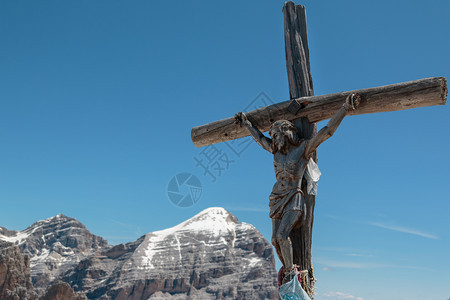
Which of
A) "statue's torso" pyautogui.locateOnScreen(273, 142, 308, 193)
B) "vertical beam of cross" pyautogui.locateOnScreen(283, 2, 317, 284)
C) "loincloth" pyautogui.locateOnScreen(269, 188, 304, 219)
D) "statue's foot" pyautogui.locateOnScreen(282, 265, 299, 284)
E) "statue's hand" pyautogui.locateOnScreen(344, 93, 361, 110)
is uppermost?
"vertical beam of cross" pyautogui.locateOnScreen(283, 2, 317, 284)

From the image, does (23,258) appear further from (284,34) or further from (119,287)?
(119,287)

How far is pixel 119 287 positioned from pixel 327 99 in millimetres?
192294

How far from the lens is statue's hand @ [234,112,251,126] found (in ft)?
22.1

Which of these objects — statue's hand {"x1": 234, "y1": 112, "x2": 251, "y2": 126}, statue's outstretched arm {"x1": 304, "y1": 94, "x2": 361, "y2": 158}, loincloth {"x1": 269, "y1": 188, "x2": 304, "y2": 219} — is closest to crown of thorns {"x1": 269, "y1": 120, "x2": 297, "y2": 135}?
statue's outstretched arm {"x1": 304, "y1": 94, "x2": 361, "y2": 158}

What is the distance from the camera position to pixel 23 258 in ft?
224

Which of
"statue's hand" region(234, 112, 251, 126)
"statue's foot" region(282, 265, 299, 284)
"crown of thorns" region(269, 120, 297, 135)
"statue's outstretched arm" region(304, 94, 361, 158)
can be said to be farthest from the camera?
"statue's hand" region(234, 112, 251, 126)

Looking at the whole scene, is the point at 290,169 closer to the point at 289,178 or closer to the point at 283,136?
the point at 289,178

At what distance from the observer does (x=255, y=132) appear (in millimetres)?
6555

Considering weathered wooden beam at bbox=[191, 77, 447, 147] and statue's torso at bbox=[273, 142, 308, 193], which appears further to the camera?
statue's torso at bbox=[273, 142, 308, 193]

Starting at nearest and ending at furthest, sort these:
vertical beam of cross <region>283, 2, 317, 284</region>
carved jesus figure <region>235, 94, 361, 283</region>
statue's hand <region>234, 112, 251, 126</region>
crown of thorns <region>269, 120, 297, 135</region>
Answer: carved jesus figure <region>235, 94, 361, 283</region> → crown of thorns <region>269, 120, 297, 135</region> → vertical beam of cross <region>283, 2, 317, 284</region> → statue's hand <region>234, 112, 251, 126</region>

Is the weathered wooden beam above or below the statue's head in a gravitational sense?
above

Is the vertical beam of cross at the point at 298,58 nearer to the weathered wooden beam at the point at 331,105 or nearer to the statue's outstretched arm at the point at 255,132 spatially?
the weathered wooden beam at the point at 331,105

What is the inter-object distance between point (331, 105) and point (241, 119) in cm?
152

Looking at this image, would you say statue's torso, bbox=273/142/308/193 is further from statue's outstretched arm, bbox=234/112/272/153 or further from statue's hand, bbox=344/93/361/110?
statue's hand, bbox=344/93/361/110
